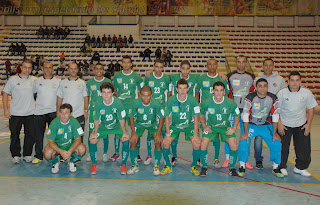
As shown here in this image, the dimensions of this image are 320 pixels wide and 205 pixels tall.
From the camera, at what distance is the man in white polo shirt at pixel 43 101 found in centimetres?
649

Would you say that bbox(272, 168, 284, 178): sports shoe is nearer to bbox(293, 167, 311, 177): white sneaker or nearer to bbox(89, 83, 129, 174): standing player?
bbox(293, 167, 311, 177): white sneaker

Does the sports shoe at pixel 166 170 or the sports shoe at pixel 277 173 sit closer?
the sports shoe at pixel 277 173

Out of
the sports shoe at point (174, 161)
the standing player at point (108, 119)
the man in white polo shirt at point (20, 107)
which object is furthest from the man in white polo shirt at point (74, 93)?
the sports shoe at point (174, 161)

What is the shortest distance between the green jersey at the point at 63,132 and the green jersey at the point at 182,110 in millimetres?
1612

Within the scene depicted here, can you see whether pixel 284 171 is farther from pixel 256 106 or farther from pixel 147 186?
pixel 147 186

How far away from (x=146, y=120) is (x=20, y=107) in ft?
8.16

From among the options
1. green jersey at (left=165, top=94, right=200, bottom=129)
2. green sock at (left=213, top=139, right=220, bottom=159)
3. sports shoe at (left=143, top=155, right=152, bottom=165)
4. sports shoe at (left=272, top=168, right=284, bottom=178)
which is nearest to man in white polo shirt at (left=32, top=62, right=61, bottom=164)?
sports shoe at (left=143, top=155, right=152, bottom=165)

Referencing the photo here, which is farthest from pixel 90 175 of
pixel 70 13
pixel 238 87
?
pixel 70 13

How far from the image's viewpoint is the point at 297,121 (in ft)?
19.4

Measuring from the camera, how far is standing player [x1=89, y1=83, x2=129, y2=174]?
5.86 meters

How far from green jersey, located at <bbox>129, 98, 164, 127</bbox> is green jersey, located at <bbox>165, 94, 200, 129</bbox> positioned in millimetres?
165

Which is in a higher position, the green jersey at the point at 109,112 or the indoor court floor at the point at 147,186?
the green jersey at the point at 109,112

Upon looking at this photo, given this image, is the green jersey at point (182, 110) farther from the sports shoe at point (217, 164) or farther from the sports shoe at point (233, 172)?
the sports shoe at point (233, 172)

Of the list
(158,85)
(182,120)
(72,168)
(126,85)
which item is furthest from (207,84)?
(72,168)
